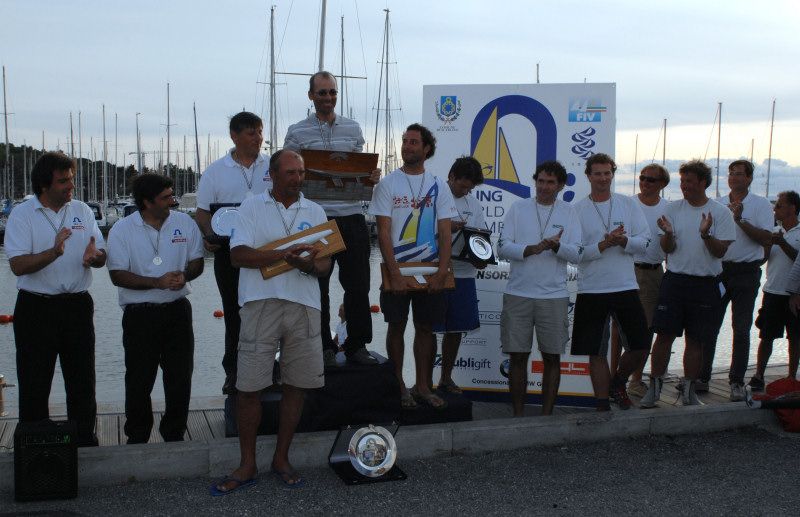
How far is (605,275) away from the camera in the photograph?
5250 mm

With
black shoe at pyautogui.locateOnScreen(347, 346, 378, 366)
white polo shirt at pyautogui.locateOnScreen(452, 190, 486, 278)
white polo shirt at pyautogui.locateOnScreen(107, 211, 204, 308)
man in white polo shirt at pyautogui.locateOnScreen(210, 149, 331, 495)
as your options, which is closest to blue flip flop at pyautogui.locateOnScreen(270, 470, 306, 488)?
man in white polo shirt at pyautogui.locateOnScreen(210, 149, 331, 495)

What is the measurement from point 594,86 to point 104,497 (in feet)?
15.5

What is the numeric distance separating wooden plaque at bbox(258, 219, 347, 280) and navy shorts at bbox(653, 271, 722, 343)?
2999 millimetres

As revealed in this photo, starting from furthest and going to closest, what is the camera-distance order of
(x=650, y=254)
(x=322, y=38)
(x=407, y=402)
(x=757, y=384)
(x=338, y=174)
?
(x=322, y=38), (x=757, y=384), (x=650, y=254), (x=407, y=402), (x=338, y=174)

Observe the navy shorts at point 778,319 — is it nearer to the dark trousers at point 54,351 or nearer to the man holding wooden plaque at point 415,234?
the man holding wooden plaque at point 415,234

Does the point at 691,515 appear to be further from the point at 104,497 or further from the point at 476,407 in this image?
the point at 104,497

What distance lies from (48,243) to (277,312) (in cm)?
151

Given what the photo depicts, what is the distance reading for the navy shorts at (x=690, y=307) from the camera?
18.4ft

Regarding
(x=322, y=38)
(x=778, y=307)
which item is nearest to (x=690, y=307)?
(x=778, y=307)

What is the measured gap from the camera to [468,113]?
6105mm


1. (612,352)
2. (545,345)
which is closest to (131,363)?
(545,345)

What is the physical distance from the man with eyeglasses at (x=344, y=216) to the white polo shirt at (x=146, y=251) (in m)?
0.93

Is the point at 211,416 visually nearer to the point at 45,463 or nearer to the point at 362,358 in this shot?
the point at 362,358

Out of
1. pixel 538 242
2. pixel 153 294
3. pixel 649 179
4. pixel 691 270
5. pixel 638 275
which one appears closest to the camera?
pixel 153 294
